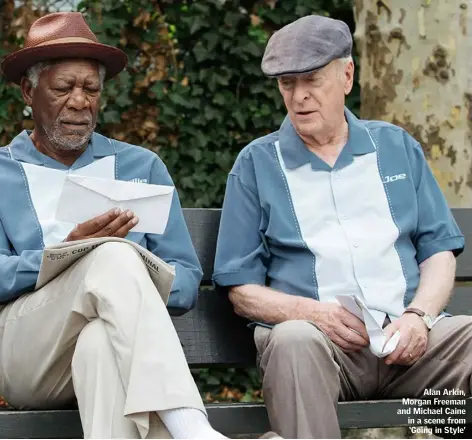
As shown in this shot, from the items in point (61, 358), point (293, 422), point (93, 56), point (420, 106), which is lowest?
point (293, 422)

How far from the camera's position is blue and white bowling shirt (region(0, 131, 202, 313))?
14.1 ft

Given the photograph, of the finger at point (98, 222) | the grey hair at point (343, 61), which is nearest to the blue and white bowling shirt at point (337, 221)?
the grey hair at point (343, 61)

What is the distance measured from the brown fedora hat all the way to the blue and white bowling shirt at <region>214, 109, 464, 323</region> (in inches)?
25.3

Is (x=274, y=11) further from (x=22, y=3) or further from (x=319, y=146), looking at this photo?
(x=319, y=146)

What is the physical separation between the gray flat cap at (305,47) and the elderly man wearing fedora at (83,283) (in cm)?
59

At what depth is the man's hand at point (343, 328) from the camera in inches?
167

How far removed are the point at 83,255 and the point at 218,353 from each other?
0.96m

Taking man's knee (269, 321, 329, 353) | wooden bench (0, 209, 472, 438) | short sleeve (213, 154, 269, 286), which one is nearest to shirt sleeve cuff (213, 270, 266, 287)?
short sleeve (213, 154, 269, 286)

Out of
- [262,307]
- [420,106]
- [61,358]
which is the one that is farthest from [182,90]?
[61,358]

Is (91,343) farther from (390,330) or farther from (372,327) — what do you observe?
(390,330)

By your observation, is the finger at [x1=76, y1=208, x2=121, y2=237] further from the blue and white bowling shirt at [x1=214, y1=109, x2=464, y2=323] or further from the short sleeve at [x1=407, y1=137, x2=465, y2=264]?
the short sleeve at [x1=407, y1=137, x2=465, y2=264]

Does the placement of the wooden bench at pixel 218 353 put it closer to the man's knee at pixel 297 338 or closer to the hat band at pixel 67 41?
the man's knee at pixel 297 338

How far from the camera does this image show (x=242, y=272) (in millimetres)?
4426

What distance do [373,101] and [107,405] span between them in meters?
2.82
